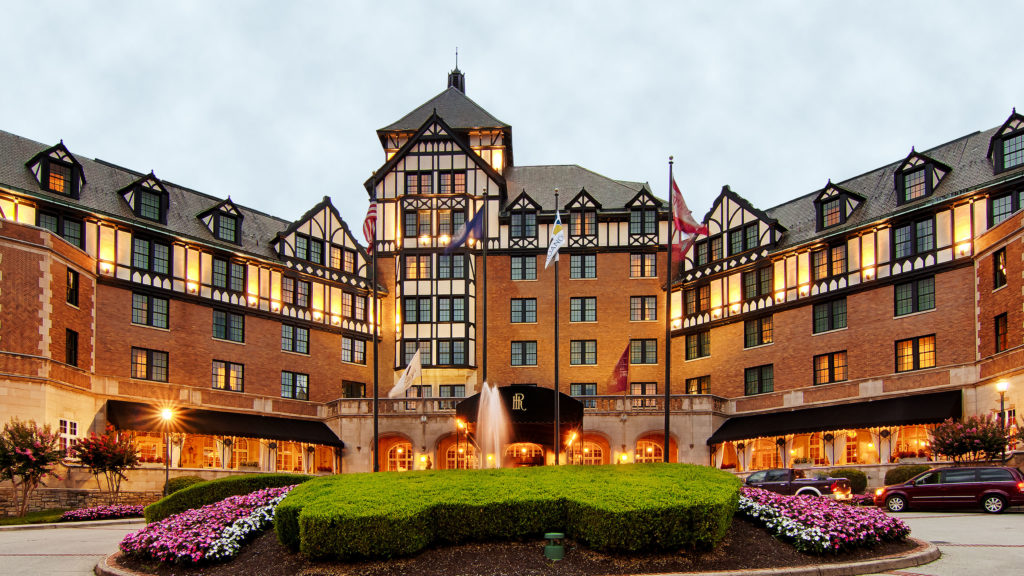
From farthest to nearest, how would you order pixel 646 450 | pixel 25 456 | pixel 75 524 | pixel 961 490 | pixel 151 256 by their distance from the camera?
pixel 646 450 → pixel 151 256 → pixel 25 456 → pixel 75 524 → pixel 961 490

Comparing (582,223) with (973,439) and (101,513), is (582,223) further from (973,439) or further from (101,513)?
(101,513)

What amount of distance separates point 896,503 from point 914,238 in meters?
16.5

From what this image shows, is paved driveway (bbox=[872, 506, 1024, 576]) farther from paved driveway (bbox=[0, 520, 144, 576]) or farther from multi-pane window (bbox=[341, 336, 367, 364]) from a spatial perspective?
multi-pane window (bbox=[341, 336, 367, 364])

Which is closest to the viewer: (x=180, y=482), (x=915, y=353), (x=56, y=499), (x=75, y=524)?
(x=75, y=524)

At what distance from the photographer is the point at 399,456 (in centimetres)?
5409

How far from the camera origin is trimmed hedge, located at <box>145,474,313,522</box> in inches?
895

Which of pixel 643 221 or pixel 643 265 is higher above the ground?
pixel 643 221

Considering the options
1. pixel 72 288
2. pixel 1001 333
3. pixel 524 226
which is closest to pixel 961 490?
pixel 1001 333

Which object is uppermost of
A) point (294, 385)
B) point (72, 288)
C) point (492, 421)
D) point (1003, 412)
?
point (72, 288)

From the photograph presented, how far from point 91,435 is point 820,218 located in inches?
1358

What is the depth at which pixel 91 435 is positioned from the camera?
39094 mm

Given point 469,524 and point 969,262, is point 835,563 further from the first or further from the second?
point 969,262

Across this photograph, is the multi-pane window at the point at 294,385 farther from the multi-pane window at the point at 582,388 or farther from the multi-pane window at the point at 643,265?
the multi-pane window at the point at 643,265

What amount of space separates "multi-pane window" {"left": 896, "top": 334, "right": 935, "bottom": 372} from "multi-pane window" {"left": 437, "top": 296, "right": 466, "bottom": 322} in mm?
23251
